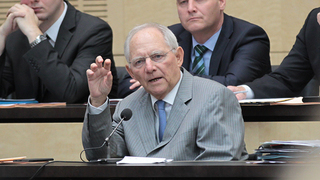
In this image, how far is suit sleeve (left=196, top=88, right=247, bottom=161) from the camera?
1.78 meters

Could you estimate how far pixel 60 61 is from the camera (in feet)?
9.68

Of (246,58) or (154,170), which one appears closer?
(154,170)

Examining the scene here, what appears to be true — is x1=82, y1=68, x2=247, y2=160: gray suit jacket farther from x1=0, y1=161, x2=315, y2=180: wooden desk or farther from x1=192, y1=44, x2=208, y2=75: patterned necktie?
x1=192, y1=44, x2=208, y2=75: patterned necktie

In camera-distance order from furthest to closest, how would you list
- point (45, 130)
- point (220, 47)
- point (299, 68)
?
point (220, 47) < point (299, 68) < point (45, 130)

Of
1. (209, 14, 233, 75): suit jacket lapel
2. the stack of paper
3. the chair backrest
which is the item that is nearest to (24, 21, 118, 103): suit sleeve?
(209, 14, 233, 75): suit jacket lapel

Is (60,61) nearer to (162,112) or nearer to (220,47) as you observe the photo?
(220,47)

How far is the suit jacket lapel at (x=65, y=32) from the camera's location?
312cm

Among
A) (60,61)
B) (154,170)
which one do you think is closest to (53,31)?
(60,61)

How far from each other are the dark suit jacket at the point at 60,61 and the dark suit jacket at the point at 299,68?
1.12 metres

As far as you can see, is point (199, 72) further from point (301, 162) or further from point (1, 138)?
point (301, 162)

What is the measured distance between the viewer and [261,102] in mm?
2254

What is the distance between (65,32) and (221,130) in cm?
171

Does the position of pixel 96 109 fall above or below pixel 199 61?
below

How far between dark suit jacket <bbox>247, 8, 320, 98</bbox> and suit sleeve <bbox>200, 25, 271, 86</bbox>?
0.11 m
